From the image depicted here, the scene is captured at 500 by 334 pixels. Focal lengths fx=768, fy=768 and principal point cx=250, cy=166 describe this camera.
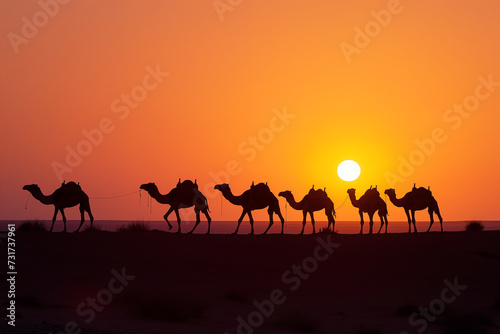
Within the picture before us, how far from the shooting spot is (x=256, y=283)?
2420cm

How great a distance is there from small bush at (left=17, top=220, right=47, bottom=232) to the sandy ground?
410 centimetres

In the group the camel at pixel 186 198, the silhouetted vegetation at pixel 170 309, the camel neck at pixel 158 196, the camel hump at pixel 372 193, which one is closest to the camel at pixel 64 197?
the camel neck at pixel 158 196

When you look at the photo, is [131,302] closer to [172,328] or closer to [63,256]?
[172,328]

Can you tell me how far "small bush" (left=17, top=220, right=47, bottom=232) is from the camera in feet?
105

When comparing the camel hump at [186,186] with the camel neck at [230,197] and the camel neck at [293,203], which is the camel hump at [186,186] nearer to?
the camel neck at [230,197]

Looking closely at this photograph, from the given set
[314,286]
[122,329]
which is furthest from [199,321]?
[314,286]

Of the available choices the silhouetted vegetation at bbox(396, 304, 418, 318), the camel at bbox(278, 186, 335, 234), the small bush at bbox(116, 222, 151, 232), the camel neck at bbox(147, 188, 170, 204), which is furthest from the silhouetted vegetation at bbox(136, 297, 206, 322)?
the camel at bbox(278, 186, 335, 234)

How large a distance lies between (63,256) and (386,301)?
10.7m

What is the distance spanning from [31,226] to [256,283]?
12682 mm

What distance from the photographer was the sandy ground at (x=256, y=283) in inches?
766

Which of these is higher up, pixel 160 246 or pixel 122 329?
pixel 160 246

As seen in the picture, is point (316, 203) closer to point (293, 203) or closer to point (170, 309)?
Result: point (293, 203)

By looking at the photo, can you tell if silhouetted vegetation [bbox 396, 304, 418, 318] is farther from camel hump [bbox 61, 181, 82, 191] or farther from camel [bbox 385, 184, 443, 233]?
camel hump [bbox 61, 181, 82, 191]

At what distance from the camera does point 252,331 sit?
1858 cm
